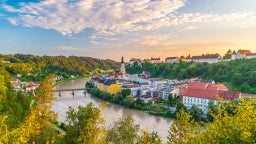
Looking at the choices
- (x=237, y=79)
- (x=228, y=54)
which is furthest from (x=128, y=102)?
(x=228, y=54)

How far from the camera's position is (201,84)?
2147 centimetres

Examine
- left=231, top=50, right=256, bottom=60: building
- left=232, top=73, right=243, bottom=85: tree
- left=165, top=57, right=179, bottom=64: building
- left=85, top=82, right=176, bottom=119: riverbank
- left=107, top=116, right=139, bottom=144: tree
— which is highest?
left=231, top=50, right=256, bottom=60: building

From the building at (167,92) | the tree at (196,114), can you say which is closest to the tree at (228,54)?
the building at (167,92)

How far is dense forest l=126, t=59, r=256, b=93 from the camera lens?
80.4 feet

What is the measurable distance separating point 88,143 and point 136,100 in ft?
57.4

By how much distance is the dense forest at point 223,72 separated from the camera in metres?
24.5

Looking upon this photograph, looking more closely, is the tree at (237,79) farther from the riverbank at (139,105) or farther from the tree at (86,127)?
the tree at (86,127)

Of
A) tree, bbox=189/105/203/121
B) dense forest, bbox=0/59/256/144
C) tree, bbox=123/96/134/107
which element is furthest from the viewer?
tree, bbox=123/96/134/107

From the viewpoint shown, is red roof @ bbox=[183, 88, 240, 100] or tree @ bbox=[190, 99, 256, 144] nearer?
tree @ bbox=[190, 99, 256, 144]

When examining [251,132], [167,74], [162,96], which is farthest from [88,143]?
[167,74]

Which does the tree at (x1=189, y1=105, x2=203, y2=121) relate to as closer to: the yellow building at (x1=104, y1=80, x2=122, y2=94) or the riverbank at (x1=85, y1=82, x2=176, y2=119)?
the riverbank at (x1=85, y1=82, x2=176, y2=119)

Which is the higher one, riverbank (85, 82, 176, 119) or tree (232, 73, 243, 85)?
tree (232, 73, 243, 85)

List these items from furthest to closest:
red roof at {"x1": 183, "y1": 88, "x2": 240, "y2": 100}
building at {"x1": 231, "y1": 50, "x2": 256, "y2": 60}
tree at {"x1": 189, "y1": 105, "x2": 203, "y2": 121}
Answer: building at {"x1": 231, "y1": 50, "x2": 256, "y2": 60}, red roof at {"x1": 183, "y1": 88, "x2": 240, "y2": 100}, tree at {"x1": 189, "y1": 105, "x2": 203, "y2": 121}

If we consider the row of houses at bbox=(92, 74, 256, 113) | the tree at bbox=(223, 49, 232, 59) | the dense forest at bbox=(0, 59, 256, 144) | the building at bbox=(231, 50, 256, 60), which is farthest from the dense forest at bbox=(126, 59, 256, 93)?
the dense forest at bbox=(0, 59, 256, 144)
